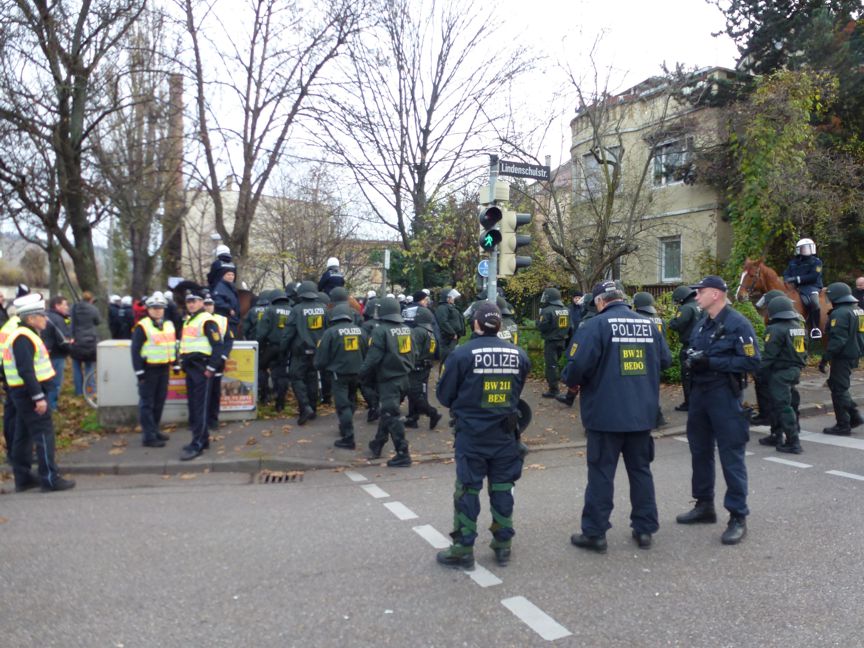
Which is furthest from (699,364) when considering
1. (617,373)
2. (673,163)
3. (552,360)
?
(673,163)

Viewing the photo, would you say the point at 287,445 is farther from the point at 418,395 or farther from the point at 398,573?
the point at 398,573

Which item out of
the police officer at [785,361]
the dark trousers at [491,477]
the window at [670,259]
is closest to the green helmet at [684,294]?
the police officer at [785,361]

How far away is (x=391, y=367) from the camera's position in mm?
7910

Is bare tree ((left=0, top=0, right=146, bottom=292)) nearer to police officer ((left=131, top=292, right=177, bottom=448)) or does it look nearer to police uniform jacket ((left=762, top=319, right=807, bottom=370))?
police officer ((left=131, top=292, right=177, bottom=448))

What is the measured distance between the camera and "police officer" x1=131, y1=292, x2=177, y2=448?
858 centimetres

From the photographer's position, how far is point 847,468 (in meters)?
7.44

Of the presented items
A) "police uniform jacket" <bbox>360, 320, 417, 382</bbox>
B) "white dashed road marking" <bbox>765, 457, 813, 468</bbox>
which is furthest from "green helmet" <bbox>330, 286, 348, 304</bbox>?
"white dashed road marking" <bbox>765, 457, 813, 468</bbox>

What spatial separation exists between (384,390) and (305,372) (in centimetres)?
256

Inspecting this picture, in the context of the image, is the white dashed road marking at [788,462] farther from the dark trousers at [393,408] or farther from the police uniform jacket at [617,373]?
the dark trousers at [393,408]

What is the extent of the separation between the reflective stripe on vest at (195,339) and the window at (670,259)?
1896 cm

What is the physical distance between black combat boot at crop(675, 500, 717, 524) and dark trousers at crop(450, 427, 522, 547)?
179cm

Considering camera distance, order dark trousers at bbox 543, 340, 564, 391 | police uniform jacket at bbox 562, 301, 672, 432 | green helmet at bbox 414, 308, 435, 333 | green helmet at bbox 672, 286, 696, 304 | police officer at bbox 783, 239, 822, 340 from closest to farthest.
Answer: police uniform jacket at bbox 562, 301, 672, 432 < green helmet at bbox 414, 308, 435, 333 < green helmet at bbox 672, 286, 696, 304 < police officer at bbox 783, 239, 822, 340 < dark trousers at bbox 543, 340, 564, 391

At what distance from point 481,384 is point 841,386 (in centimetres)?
672

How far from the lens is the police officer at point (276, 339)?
412 inches
